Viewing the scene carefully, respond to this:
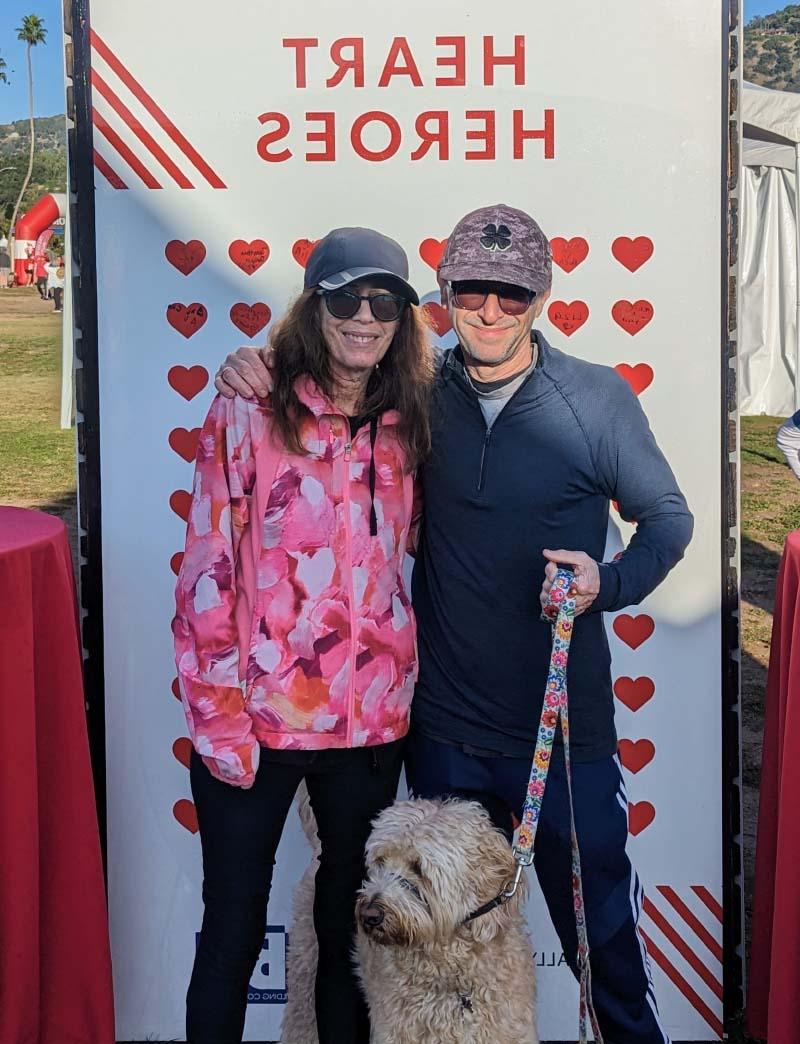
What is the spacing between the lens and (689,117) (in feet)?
8.93

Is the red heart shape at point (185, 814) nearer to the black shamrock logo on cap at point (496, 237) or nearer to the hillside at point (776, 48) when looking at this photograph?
the black shamrock logo on cap at point (496, 237)

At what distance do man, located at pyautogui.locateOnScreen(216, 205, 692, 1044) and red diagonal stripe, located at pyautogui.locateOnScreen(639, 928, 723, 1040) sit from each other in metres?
0.68

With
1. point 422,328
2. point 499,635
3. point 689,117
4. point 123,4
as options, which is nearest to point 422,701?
point 499,635

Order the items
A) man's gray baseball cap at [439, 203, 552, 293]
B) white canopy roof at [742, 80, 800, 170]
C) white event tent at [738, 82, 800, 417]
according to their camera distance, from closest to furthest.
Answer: man's gray baseball cap at [439, 203, 552, 293] < white canopy roof at [742, 80, 800, 170] < white event tent at [738, 82, 800, 417]

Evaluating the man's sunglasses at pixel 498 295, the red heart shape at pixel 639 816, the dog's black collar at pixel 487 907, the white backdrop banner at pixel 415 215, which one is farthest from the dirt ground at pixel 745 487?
the man's sunglasses at pixel 498 295

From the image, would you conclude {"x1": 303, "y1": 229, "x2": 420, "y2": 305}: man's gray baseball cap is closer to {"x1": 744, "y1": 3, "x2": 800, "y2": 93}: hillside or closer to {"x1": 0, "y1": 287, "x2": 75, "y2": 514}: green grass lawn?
{"x1": 0, "y1": 287, "x2": 75, "y2": 514}: green grass lawn

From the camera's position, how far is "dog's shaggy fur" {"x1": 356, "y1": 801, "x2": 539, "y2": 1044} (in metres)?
2.17

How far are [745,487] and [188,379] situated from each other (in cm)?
734

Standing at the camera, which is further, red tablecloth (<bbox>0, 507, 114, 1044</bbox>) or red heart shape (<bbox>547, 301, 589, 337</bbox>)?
red heart shape (<bbox>547, 301, 589, 337</bbox>)

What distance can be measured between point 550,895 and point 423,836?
1.34 feet

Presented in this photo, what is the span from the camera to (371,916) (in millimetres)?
2164

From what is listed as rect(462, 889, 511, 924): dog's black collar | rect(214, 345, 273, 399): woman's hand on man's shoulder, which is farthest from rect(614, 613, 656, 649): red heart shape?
rect(214, 345, 273, 399): woman's hand on man's shoulder

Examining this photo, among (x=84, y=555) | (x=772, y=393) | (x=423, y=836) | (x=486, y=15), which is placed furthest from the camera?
(x=772, y=393)

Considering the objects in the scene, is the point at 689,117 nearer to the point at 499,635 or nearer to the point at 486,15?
the point at 486,15
